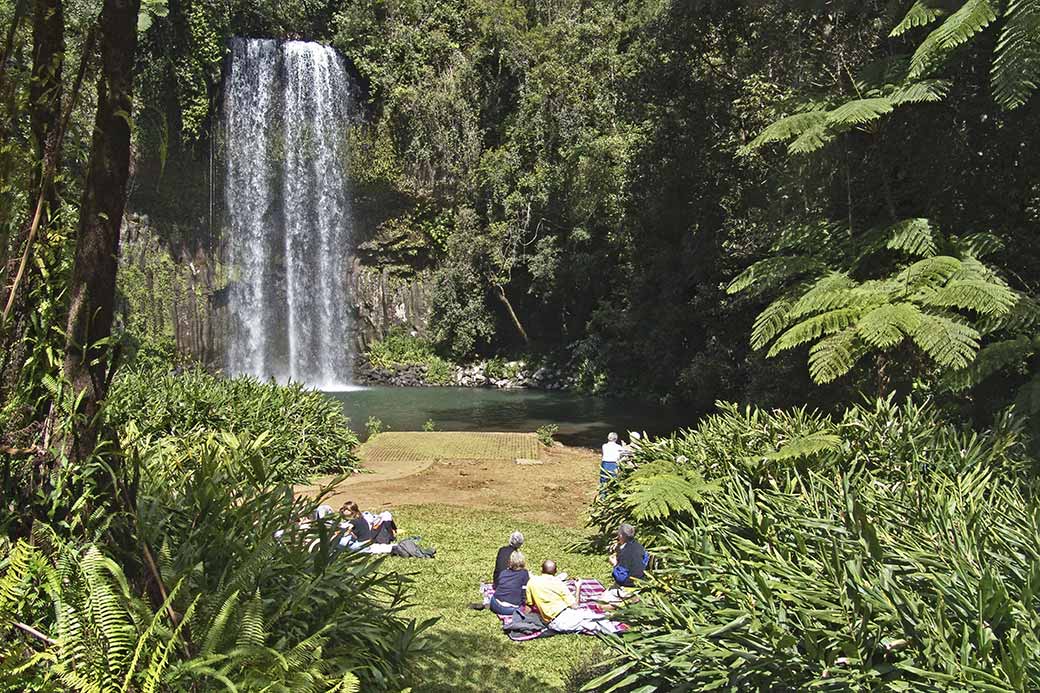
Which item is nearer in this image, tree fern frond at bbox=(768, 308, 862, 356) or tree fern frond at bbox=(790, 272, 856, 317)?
tree fern frond at bbox=(768, 308, 862, 356)

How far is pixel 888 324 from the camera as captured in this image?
773cm

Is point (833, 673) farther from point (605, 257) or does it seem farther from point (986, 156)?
point (605, 257)

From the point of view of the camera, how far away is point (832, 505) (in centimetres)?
464

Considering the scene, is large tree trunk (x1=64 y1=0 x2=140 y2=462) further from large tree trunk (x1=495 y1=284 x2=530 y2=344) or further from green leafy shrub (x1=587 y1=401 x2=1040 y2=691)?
large tree trunk (x1=495 y1=284 x2=530 y2=344)

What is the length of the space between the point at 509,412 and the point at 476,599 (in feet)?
52.4

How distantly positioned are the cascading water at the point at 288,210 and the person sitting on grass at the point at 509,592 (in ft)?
77.1

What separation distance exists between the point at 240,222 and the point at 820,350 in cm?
2419

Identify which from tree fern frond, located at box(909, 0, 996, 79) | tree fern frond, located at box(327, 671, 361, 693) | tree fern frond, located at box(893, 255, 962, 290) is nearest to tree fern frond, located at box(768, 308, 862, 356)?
tree fern frond, located at box(893, 255, 962, 290)

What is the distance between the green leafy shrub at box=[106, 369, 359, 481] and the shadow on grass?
5.62m

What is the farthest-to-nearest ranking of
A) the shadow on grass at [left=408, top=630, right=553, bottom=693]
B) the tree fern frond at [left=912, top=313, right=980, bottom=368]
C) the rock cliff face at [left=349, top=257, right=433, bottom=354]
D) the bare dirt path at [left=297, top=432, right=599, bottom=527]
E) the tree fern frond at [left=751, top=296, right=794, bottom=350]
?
the rock cliff face at [left=349, top=257, right=433, bottom=354] < the bare dirt path at [left=297, top=432, right=599, bottom=527] < the tree fern frond at [left=751, top=296, right=794, bottom=350] < the tree fern frond at [left=912, top=313, right=980, bottom=368] < the shadow on grass at [left=408, top=630, right=553, bottom=693]

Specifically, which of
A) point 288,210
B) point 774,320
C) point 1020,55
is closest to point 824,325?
point 774,320

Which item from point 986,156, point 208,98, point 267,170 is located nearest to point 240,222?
point 267,170

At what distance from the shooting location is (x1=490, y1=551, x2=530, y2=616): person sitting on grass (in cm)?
652

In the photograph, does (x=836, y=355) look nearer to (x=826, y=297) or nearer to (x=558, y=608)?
(x=826, y=297)
